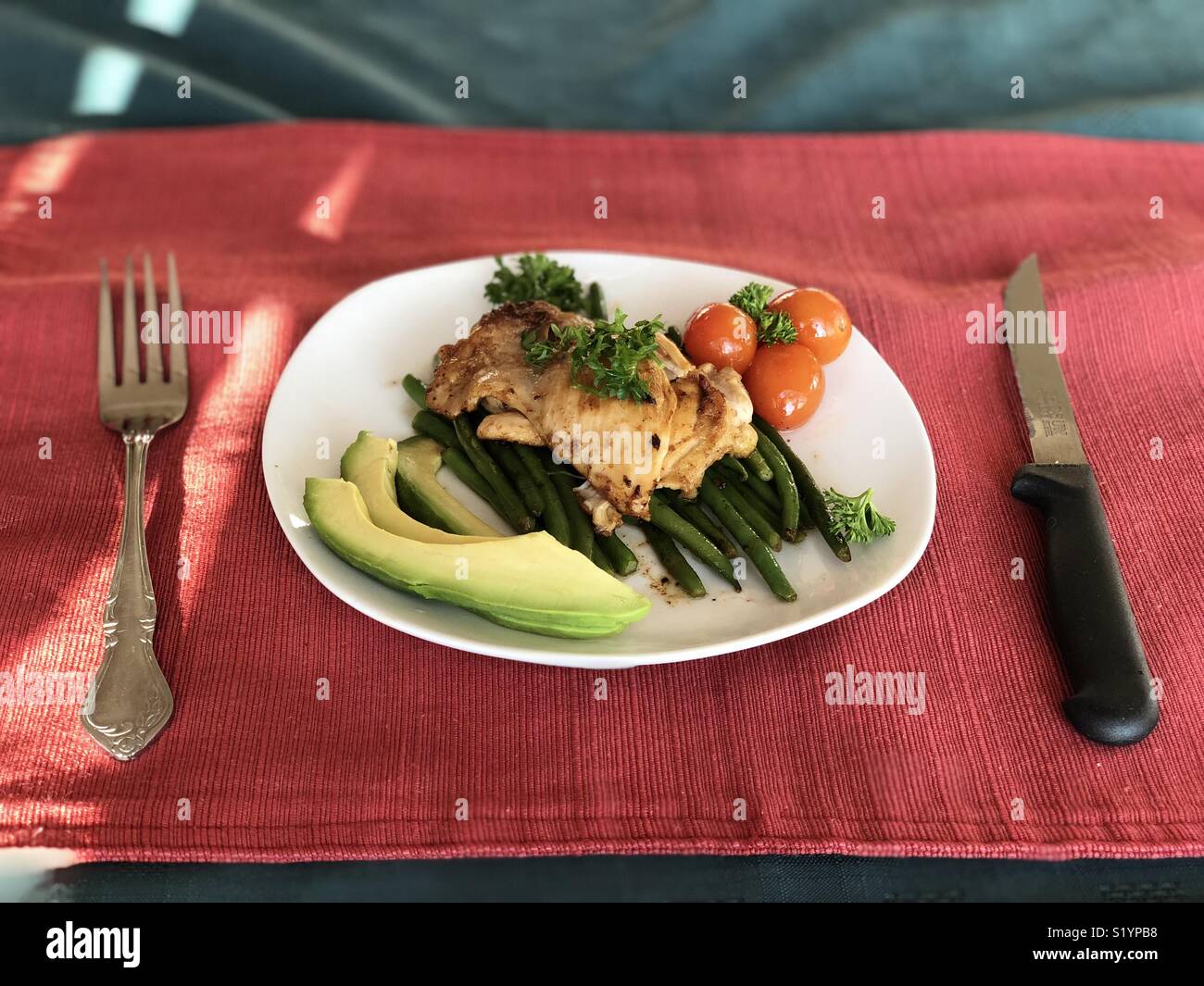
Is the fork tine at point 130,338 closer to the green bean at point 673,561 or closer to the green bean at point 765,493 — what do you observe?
the green bean at point 673,561

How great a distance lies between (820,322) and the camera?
10.9 feet

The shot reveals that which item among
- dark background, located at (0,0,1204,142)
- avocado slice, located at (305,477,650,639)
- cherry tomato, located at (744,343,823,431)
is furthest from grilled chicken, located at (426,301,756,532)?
dark background, located at (0,0,1204,142)

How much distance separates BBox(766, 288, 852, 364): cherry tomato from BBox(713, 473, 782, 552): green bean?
540 millimetres

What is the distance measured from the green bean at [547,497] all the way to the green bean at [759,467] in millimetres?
532

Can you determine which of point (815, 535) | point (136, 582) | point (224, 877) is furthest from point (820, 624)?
point (136, 582)

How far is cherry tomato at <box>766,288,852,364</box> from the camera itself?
3.33 meters

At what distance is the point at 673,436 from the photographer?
2.91 m

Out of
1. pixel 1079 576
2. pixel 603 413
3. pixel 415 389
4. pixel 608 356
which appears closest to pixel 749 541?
pixel 603 413

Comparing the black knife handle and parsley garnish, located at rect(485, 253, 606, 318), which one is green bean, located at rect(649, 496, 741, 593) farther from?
parsley garnish, located at rect(485, 253, 606, 318)

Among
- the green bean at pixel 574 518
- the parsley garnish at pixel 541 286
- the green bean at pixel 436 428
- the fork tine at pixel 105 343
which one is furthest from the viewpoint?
the parsley garnish at pixel 541 286

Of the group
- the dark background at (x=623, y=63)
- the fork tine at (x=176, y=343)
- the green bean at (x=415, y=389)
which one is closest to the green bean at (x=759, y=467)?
the green bean at (x=415, y=389)

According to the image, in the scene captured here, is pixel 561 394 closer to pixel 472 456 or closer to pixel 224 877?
pixel 472 456

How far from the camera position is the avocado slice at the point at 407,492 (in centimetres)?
279

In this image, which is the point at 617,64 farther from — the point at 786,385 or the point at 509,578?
the point at 509,578
